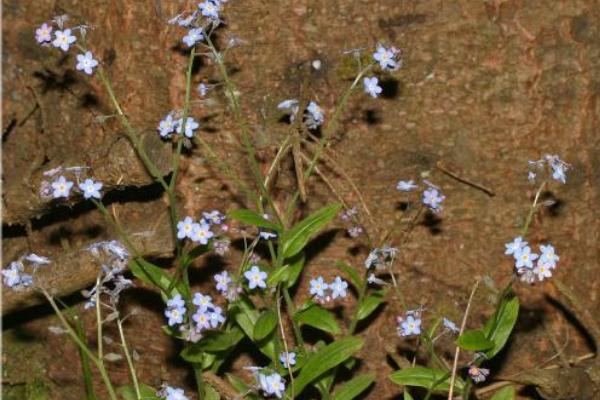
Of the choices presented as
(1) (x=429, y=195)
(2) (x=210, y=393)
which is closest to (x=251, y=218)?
(1) (x=429, y=195)

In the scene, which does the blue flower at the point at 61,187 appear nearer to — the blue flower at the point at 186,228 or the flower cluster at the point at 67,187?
the flower cluster at the point at 67,187

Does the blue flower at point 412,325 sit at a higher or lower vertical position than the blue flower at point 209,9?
lower

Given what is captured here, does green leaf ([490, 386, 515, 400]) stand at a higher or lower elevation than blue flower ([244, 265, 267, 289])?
lower

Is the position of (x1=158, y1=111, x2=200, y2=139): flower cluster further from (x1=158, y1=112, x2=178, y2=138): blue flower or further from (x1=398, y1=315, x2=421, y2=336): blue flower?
(x1=398, y1=315, x2=421, y2=336): blue flower

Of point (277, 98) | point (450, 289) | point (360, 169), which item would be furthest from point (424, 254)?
point (277, 98)

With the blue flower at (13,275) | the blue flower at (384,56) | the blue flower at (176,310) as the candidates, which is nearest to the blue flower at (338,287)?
the blue flower at (176,310)

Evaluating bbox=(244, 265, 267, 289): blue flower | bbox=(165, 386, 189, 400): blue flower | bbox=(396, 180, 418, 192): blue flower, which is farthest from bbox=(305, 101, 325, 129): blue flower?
bbox=(165, 386, 189, 400): blue flower

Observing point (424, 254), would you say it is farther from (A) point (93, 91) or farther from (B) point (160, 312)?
(A) point (93, 91)
